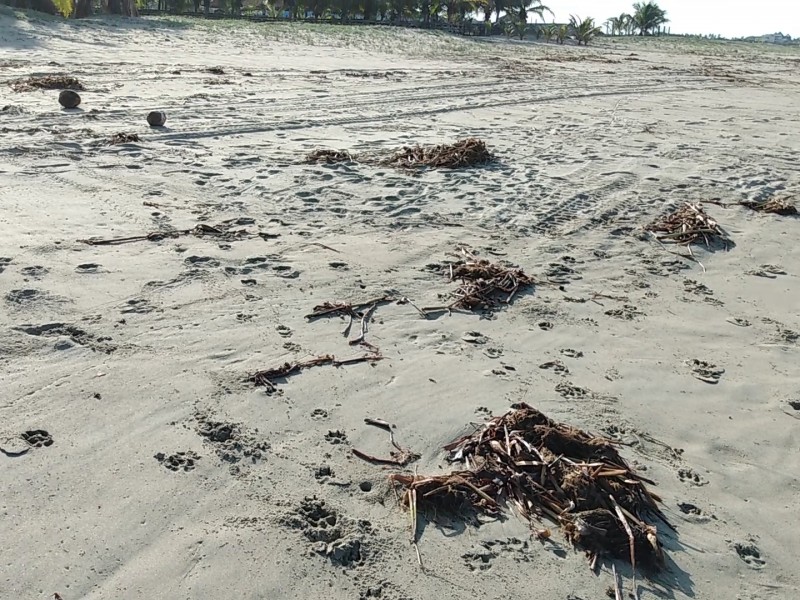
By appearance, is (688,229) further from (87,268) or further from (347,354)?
(87,268)

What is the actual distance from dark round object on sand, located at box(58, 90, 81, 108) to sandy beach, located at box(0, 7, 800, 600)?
1.22ft

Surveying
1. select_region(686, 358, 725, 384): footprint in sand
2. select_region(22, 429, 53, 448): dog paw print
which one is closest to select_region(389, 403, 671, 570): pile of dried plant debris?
select_region(686, 358, 725, 384): footprint in sand

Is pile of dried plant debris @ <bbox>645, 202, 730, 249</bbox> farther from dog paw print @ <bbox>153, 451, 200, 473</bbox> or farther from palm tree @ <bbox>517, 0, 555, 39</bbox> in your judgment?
palm tree @ <bbox>517, 0, 555, 39</bbox>

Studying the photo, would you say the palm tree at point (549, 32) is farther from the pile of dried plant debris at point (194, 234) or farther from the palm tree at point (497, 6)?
the pile of dried plant debris at point (194, 234)

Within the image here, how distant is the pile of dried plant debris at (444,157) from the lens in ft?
25.3

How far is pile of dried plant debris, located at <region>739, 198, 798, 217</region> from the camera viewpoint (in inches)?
277

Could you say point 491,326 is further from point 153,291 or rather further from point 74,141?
point 74,141

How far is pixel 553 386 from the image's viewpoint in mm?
3834

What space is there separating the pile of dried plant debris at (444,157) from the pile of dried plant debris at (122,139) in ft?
8.65

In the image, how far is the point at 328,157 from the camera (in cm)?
767

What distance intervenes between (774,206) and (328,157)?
4.27 meters

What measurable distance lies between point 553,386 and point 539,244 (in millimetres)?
2228

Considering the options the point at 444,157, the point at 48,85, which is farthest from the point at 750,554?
the point at 48,85

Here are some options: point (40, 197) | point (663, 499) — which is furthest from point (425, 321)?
point (40, 197)
